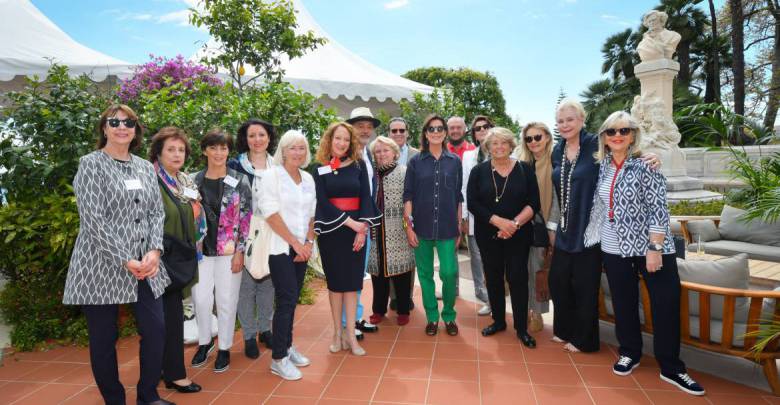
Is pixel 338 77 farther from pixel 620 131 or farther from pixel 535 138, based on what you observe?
pixel 620 131

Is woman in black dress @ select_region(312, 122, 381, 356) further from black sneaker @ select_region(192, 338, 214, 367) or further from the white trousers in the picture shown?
black sneaker @ select_region(192, 338, 214, 367)

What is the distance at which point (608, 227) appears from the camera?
3.05 metres

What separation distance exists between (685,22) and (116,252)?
2718 centimetres

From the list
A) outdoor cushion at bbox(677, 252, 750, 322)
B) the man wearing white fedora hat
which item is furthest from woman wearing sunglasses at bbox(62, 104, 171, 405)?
outdoor cushion at bbox(677, 252, 750, 322)

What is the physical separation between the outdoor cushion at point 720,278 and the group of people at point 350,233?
0.74 ft

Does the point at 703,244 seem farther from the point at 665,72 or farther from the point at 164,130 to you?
the point at 164,130

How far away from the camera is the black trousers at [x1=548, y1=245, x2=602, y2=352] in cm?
328

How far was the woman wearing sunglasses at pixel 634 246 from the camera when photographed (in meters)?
2.85

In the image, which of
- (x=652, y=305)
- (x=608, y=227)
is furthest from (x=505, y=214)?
(x=652, y=305)

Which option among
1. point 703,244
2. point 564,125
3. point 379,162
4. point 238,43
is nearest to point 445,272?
point 379,162

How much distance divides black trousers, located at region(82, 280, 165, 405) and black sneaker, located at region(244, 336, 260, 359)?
0.88 metres

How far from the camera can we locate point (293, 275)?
3133mm

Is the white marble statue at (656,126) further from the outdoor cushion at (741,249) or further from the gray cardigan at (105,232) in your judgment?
the gray cardigan at (105,232)

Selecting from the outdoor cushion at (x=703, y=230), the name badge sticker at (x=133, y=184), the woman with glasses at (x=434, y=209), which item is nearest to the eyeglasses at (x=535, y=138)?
the woman with glasses at (x=434, y=209)
